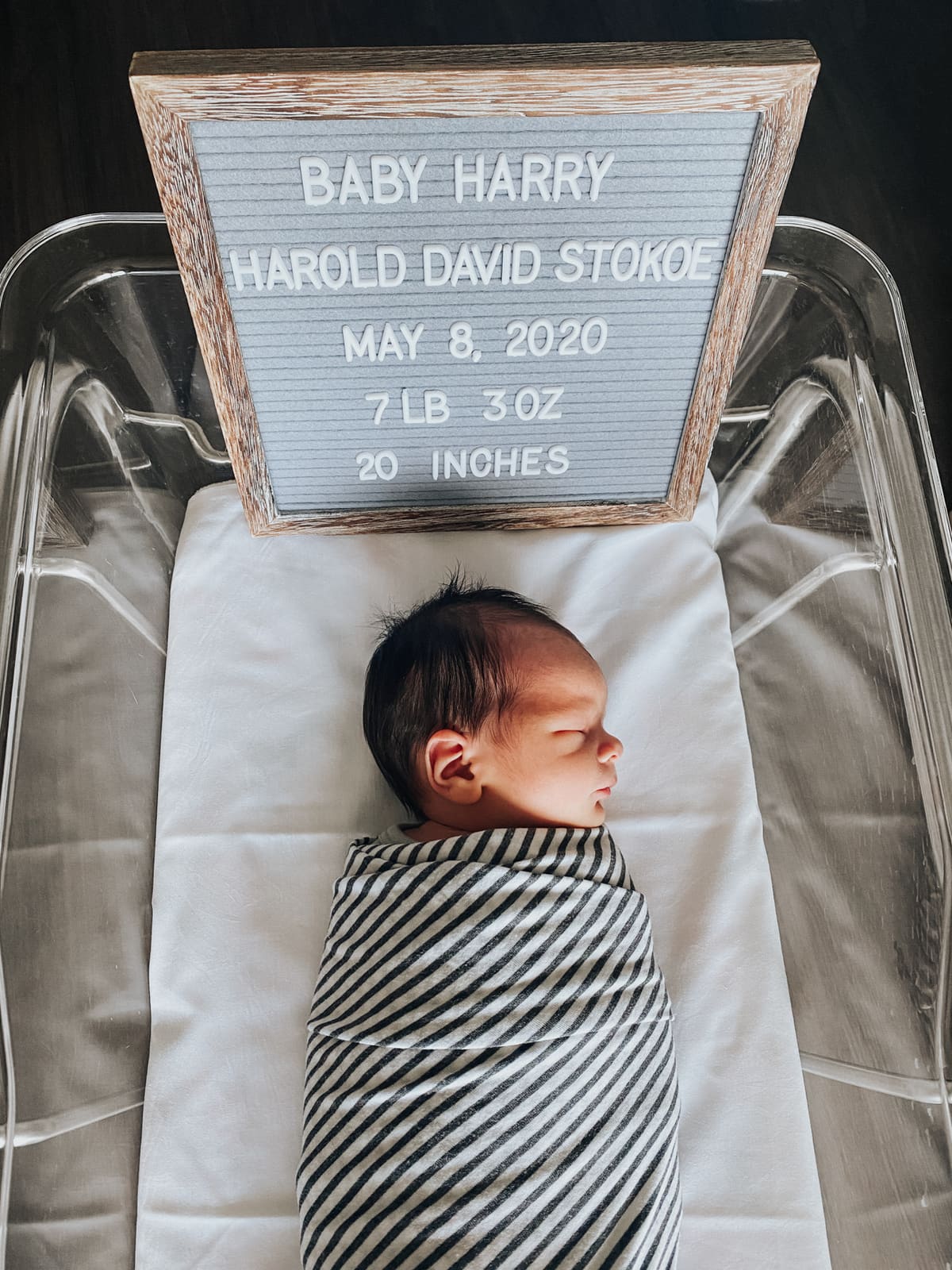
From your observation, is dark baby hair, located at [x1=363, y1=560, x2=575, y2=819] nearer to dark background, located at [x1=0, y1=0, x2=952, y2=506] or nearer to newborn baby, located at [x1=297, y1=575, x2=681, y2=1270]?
newborn baby, located at [x1=297, y1=575, x2=681, y2=1270]

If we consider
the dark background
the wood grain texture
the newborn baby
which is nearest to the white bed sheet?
the newborn baby

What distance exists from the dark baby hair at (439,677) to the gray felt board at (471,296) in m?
0.13

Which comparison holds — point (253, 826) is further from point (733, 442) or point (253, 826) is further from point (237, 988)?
point (733, 442)

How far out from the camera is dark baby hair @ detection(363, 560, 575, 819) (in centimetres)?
77

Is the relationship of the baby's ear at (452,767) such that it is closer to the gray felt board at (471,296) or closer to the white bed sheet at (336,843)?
the white bed sheet at (336,843)

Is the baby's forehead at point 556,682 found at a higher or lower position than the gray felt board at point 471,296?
lower

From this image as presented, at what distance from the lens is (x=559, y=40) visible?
4.91 feet

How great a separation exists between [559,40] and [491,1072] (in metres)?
1.36

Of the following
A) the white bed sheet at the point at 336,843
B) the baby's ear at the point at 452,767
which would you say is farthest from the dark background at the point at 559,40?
the baby's ear at the point at 452,767

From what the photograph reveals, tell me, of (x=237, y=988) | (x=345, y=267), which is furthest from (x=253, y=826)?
(x=345, y=267)

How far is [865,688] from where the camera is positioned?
2.68ft

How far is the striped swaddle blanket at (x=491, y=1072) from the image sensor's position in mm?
656

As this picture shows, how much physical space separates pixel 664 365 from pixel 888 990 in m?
0.47

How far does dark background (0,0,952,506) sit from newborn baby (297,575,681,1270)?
922mm
